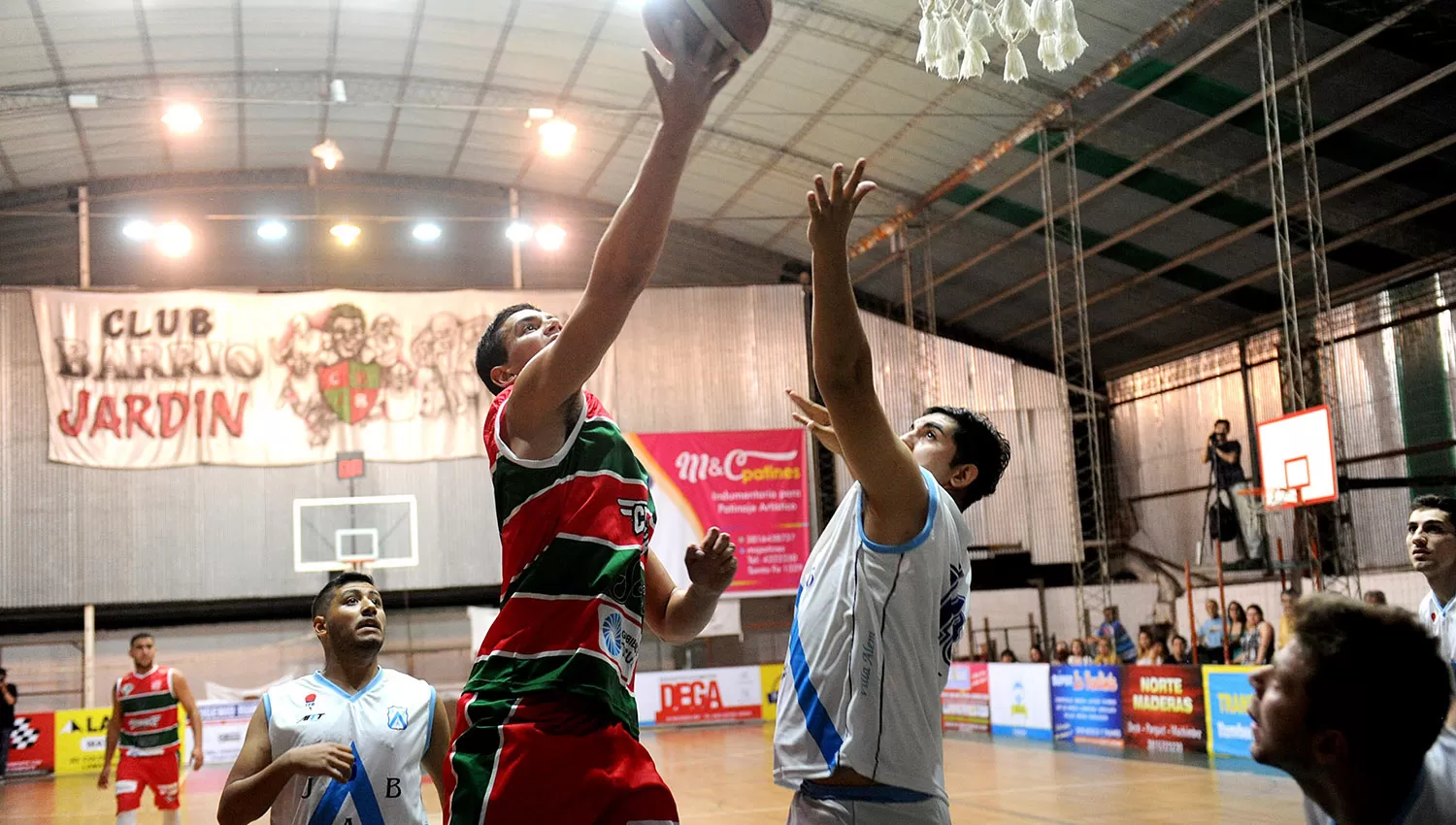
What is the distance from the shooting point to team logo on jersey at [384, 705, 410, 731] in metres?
5.01

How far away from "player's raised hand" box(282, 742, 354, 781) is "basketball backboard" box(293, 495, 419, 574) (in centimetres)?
1923

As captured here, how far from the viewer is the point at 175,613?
81.3 ft

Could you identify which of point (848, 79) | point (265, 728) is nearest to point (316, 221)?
point (848, 79)

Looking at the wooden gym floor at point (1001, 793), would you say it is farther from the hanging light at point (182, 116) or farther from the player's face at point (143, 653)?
the hanging light at point (182, 116)

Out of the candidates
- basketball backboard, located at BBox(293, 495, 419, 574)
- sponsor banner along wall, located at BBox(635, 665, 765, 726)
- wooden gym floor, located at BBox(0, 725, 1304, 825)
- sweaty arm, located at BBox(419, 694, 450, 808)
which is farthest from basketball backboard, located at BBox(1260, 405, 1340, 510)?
basketball backboard, located at BBox(293, 495, 419, 574)

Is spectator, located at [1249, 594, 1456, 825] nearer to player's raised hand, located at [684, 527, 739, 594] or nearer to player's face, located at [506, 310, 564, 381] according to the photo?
player's raised hand, located at [684, 527, 739, 594]

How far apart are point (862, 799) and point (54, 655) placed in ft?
82.5

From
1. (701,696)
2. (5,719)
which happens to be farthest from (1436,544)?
(5,719)

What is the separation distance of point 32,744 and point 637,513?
22.2m

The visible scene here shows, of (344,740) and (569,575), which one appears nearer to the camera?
(569,575)

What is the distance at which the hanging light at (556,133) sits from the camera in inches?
905

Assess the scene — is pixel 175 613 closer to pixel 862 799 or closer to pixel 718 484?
pixel 718 484

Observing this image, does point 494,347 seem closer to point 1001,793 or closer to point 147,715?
point 147,715

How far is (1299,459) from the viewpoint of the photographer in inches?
619
